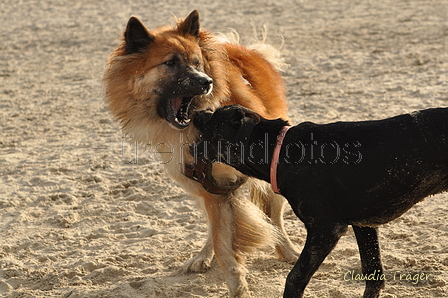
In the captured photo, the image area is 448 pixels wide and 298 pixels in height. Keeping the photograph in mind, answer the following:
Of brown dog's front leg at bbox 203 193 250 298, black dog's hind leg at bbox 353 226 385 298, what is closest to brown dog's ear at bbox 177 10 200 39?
brown dog's front leg at bbox 203 193 250 298

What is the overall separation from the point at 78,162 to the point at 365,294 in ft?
13.3

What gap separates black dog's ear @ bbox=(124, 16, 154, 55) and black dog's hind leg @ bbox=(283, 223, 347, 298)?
1.84m

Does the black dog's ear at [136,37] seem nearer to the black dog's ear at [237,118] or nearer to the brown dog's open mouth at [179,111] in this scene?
the brown dog's open mouth at [179,111]

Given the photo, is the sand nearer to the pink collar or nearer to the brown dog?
the brown dog

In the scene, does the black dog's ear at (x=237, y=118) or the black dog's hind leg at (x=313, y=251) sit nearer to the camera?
the black dog's hind leg at (x=313, y=251)

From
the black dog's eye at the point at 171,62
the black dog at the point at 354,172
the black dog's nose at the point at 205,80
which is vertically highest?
the black dog's eye at the point at 171,62

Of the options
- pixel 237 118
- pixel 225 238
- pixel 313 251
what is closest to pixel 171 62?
pixel 237 118

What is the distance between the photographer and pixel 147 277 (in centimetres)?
462

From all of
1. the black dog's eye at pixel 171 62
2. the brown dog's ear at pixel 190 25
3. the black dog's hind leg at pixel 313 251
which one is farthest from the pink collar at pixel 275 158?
the brown dog's ear at pixel 190 25

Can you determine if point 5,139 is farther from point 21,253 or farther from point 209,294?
point 209,294

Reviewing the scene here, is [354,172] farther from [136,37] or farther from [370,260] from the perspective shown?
[136,37]

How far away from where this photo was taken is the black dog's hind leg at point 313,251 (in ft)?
11.7

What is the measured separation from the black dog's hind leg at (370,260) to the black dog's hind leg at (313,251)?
488 millimetres

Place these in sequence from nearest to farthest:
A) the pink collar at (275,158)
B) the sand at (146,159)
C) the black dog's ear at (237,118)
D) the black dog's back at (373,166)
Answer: the black dog's back at (373,166) → the pink collar at (275,158) → the black dog's ear at (237,118) → the sand at (146,159)
